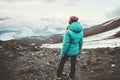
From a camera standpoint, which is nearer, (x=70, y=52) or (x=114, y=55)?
(x=70, y=52)

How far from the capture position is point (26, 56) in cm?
2605

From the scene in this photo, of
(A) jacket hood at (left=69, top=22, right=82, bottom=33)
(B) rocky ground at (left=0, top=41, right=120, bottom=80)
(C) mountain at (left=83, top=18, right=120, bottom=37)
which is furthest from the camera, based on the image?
(C) mountain at (left=83, top=18, right=120, bottom=37)

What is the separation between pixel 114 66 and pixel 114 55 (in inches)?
180

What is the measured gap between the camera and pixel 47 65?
22609 millimetres

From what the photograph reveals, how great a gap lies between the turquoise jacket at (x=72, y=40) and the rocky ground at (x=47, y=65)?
8.60 feet

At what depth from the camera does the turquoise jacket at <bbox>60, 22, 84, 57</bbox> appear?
16.0m

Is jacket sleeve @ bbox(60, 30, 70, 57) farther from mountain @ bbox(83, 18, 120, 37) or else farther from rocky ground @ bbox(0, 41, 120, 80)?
mountain @ bbox(83, 18, 120, 37)

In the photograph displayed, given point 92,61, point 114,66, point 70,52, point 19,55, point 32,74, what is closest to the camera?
point 70,52

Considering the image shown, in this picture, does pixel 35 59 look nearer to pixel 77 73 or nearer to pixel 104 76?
pixel 77 73

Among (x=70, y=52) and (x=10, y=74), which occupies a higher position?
(x=70, y=52)

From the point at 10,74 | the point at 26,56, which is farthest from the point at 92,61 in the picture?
the point at 10,74

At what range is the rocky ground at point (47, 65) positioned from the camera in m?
19.9

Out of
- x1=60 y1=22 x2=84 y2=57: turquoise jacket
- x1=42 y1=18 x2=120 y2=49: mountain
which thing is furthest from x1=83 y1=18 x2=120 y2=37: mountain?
x1=60 y1=22 x2=84 y2=57: turquoise jacket

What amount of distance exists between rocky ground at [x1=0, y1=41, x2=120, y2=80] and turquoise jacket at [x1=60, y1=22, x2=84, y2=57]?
8.60ft
